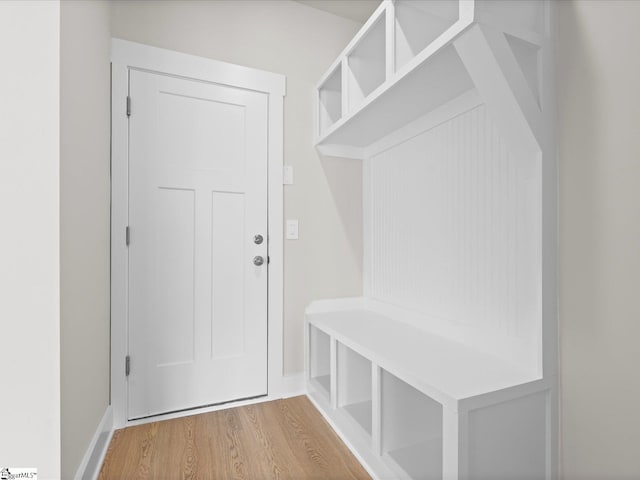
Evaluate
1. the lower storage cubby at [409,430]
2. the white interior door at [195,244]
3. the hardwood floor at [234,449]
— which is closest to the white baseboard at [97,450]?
the hardwood floor at [234,449]

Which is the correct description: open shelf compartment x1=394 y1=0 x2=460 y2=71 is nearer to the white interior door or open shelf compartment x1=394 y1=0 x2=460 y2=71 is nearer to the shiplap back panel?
the shiplap back panel

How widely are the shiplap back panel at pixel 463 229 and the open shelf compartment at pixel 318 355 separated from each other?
45 cm

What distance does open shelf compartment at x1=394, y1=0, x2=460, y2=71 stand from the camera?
130cm

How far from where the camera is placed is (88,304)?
134 cm

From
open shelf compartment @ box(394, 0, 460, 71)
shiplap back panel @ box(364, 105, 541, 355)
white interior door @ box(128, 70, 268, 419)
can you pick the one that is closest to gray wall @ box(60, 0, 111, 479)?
white interior door @ box(128, 70, 268, 419)

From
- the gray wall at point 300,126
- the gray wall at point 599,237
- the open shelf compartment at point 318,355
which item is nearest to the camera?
the gray wall at point 599,237

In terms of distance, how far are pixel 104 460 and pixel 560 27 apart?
243 centimetres

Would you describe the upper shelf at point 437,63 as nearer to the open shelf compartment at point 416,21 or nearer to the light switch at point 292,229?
the open shelf compartment at point 416,21

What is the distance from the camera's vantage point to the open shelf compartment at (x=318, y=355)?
2045 millimetres

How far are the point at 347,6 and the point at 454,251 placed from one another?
173 centimetres

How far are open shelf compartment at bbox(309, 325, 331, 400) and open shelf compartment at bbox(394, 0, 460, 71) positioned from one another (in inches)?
58.8

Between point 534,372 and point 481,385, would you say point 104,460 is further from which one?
point 534,372

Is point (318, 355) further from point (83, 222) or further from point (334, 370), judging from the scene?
point (83, 222)

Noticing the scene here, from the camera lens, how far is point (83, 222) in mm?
1285
